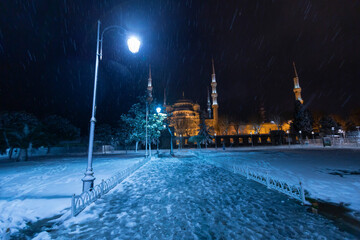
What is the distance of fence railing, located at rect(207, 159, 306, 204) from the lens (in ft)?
18.7

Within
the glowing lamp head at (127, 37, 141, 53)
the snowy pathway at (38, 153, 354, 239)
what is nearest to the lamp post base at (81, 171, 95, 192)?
the snowy pathway at (38, 153, 354, 239)

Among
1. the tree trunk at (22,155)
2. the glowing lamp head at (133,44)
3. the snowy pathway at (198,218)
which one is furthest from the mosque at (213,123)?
the snowy pathway at (198,218)

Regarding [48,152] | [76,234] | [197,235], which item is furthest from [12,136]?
[197,235]

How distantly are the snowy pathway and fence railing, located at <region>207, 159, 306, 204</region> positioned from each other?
1.03 feet

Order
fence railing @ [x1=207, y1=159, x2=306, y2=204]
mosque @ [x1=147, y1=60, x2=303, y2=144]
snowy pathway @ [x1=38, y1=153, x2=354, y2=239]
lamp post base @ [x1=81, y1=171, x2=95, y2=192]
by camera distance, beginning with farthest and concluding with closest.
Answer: mosque @ [x1=147, y1=60, x2=303, y2=144]
lamp post base @ [x1=81, y1=171, x2=95, y2=192]
fence railing @ [x1=207, y1=159, x2=306, y2=204]
snowy pathway @ [x1=38, y1=153, x2=354, y2=239]

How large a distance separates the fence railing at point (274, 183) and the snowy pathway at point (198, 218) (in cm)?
31

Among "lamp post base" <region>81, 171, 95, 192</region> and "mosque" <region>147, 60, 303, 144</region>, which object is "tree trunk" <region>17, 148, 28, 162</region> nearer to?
"lamp post base" <region>81, 171, 95, 192</region>

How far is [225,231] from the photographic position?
389cm

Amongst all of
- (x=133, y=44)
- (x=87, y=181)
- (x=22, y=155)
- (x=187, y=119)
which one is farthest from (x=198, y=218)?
(x=187, y=119)

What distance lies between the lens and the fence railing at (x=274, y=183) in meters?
5.71

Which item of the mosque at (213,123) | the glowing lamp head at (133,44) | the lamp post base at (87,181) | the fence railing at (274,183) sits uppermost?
the mosque at (213,123)

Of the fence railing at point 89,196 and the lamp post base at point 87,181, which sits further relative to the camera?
the lamp post base at point 87,181

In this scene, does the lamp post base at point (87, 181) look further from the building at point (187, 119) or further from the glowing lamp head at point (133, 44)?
the building at point (187, 119)

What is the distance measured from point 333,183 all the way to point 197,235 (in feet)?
24.2
